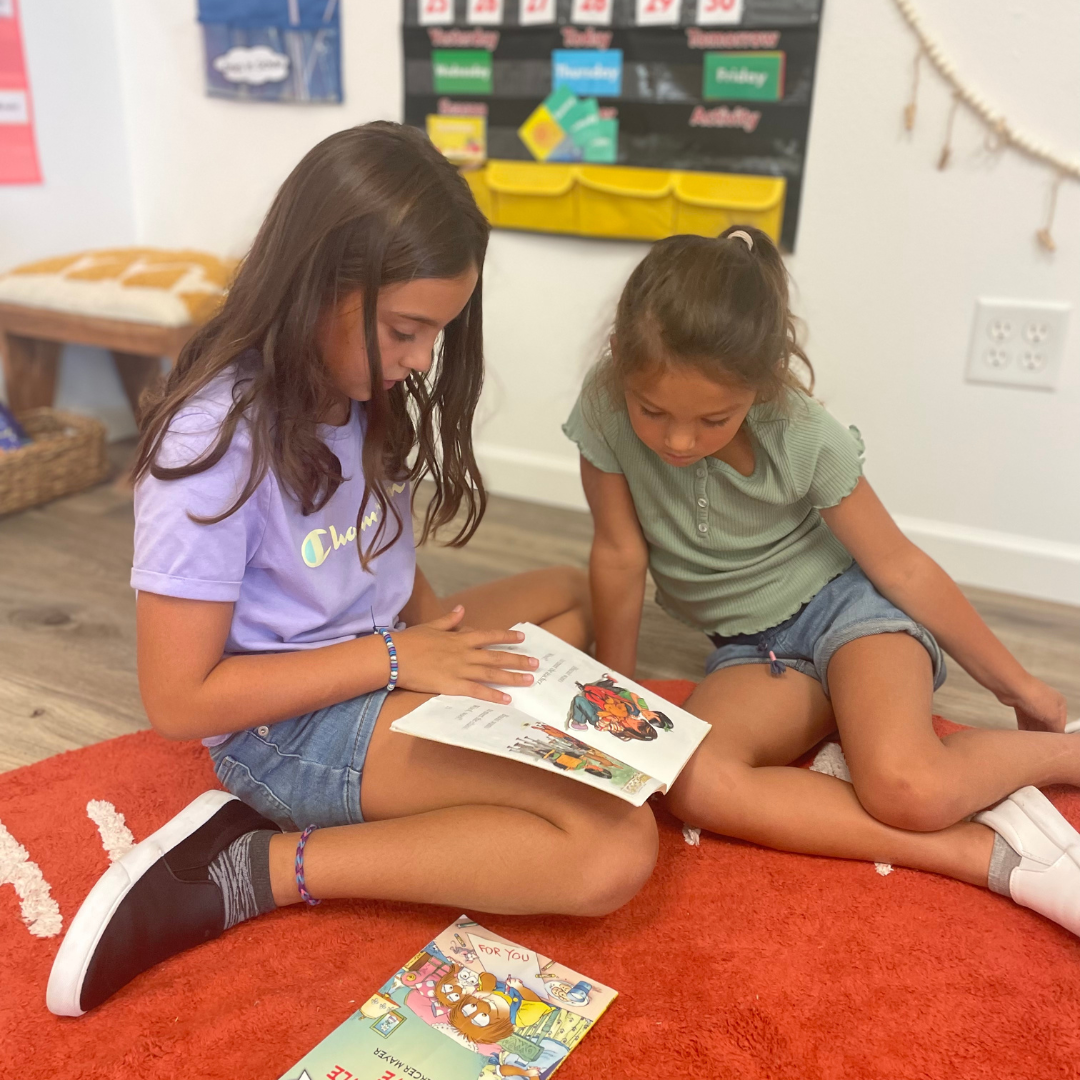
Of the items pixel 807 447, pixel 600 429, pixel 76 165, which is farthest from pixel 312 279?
pixel 76 165

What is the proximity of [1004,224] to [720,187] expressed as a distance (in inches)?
16.9

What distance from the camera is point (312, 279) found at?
73cm

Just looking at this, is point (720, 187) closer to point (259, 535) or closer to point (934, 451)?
point (934, 451)

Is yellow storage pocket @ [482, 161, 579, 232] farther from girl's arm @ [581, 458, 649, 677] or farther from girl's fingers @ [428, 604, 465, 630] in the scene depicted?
girl's fingers @ [428, 604, 465, 630]

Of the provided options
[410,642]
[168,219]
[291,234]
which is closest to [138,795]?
[410,642]

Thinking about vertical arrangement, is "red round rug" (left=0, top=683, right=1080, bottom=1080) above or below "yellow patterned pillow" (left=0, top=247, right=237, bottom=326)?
below

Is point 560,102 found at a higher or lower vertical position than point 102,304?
higher

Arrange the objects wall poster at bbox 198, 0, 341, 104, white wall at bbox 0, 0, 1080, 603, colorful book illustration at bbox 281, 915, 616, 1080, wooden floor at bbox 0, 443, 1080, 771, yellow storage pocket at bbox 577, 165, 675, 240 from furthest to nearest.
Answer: wall poster at bbox 198, 0, 341, 104
yellow storage pocket at bbox 577, 165, 675, 240
white wall at bbox 0, 0, 1080, 603
wooden floor at bbox 0, 443, 1080, 771
colorful book illustration at bbox 281, 915, 616, 1080

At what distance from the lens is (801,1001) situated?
79 centimetres

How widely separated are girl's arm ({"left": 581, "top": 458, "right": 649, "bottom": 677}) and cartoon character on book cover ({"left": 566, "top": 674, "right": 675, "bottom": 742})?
208 mm

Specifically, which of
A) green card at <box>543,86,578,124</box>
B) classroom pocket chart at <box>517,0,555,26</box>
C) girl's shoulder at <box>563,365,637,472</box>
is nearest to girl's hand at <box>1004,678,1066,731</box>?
girl's shoulder at <box>563,365,637,472</box>

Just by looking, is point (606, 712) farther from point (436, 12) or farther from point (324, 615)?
point (436, 12)

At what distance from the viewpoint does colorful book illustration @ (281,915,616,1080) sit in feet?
2.32

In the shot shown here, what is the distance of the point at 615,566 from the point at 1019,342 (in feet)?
2.65
